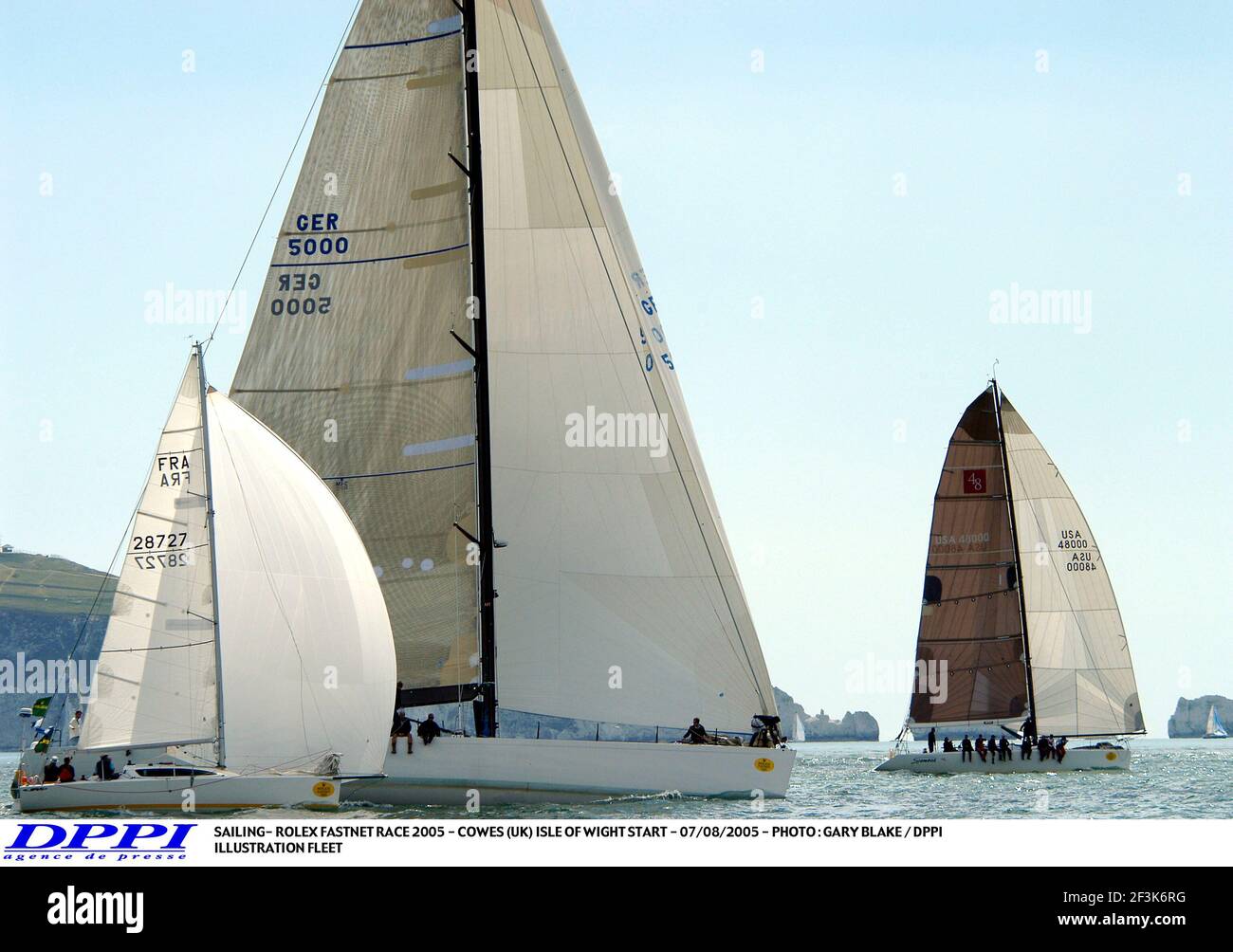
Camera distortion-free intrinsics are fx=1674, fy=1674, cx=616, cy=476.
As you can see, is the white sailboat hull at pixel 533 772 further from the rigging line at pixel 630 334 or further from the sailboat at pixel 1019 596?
the sailboat at pixel 1019 596

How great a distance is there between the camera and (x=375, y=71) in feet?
111

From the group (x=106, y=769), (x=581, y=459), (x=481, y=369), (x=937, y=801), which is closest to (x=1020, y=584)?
(x=937, y=801)

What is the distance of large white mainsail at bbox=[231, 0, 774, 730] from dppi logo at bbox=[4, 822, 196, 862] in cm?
1609

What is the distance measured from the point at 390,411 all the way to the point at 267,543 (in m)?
5.11

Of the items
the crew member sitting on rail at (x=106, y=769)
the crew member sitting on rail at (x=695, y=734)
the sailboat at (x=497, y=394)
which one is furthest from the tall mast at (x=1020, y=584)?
the crew member sitting on rail at (x=106, y=769)

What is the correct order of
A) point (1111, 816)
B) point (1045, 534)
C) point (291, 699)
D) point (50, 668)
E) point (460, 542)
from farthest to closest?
1. point (50, 668)
2. point (1045, 534)
3. point (1111, 816)
4. point (460, 542)
5. point (291, 699)

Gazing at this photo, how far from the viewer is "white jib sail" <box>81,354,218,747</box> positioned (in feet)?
91.1

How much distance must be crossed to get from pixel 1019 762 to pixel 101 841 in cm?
4403

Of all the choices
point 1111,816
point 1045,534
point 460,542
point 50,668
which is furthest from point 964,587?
point 50,668

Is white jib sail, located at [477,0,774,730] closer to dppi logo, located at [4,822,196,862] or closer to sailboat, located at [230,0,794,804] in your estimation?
sailboat, located at [230,0,794,804]

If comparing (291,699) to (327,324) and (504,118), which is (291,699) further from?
(504,118)

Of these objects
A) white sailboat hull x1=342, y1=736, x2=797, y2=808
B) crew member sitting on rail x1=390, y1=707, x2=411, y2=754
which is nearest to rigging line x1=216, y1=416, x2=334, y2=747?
white sailboat hull x1=342, y1=736, x2=797, y2=808

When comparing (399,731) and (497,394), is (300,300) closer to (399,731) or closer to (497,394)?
(497,394)

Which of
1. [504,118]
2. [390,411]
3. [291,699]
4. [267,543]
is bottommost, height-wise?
[291,699]
